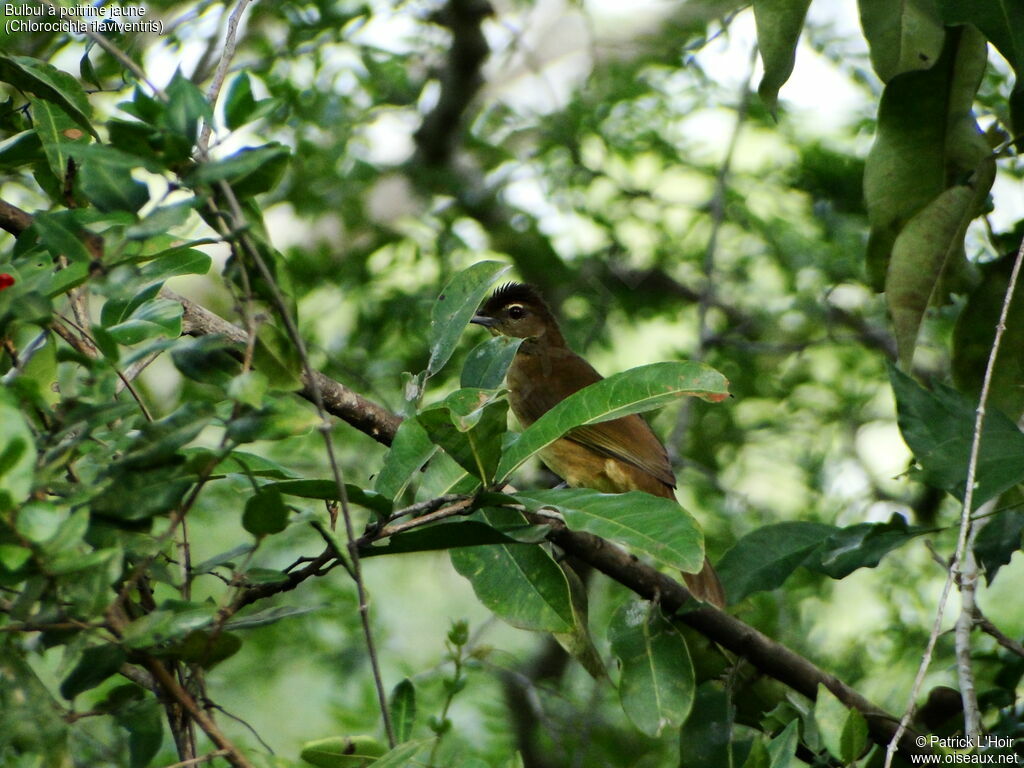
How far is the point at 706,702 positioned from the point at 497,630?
4762 mm

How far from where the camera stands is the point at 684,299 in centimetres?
579

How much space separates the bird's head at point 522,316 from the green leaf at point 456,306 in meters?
3.17

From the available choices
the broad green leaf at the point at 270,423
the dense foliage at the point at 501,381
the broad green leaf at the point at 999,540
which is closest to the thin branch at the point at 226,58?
the dense foliage at the point at 501,381

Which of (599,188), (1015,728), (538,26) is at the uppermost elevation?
(538,26)

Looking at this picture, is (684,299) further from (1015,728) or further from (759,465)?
(1015,728)

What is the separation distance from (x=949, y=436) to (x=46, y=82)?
5.84 ft

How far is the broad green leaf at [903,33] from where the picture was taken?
93.4 inches

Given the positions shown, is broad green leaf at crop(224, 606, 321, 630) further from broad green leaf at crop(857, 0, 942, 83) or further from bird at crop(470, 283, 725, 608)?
bird at crop(470, 283, 725, 608)

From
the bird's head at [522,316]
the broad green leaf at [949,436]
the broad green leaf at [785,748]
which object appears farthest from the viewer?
the bird's head at [522,316]

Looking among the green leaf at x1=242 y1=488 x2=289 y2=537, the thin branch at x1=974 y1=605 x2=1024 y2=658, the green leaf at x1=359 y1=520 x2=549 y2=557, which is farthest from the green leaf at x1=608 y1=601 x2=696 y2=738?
the green leaf at x1=242 y1=488 x2=289 y2=537

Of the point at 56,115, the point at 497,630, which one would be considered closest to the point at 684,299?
the point at 497,630

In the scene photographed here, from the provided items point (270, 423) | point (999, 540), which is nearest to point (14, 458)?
point (270, 423)

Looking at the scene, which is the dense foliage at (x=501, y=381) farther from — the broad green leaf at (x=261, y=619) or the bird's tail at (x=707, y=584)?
the bird's tail at (x=707, y=584)

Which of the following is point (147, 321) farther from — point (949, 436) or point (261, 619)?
point (949, 436)
